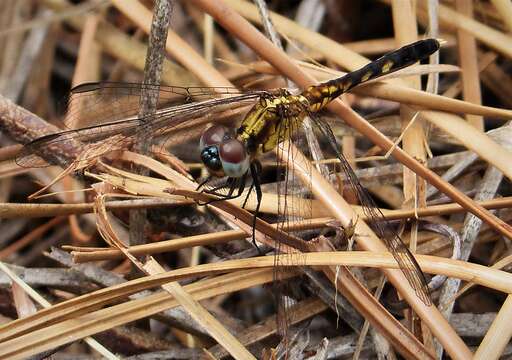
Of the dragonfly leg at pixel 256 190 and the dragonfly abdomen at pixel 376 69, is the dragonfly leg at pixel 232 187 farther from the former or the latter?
the dragonfly abdomen at pixel 376 69

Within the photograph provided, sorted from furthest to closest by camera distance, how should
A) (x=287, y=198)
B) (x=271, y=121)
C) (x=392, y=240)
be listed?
(x=271, y=121) < (x=287, y=198) < (x=392, y=240)

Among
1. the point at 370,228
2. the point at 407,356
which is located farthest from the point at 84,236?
the point at 407,356

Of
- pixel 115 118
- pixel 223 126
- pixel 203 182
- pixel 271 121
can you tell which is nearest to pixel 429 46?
pixel 271 121

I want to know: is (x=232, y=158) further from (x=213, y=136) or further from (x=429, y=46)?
(x=429, y=46)

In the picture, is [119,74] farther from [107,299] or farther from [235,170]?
[107,299]

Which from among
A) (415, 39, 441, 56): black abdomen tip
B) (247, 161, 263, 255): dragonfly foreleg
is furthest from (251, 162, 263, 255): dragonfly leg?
(415, 39, 441, 56): black abdomen tip

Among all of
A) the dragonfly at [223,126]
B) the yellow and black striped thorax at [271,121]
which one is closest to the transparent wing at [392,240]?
the dragonfly at [223,126]
